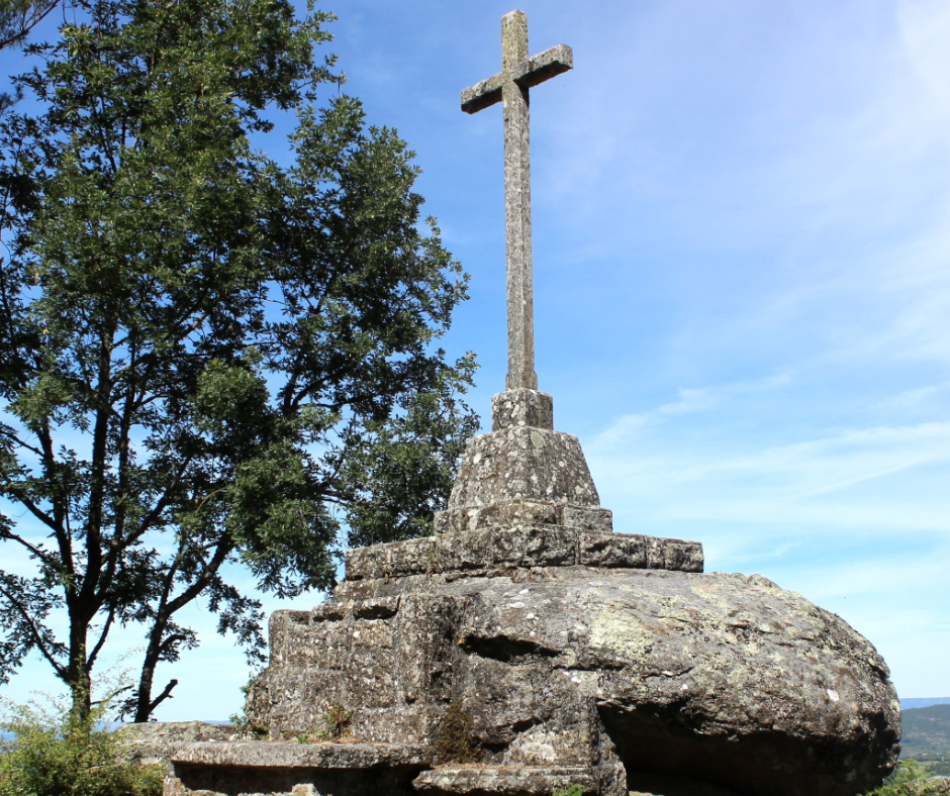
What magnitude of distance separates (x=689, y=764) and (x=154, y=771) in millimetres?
3496

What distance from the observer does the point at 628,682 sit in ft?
16.5

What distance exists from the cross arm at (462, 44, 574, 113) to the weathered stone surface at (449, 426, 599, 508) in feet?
9.30

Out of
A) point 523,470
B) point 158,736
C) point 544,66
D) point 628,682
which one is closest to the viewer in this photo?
point 628,682

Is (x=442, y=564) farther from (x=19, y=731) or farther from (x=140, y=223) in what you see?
(x=140, y=223)

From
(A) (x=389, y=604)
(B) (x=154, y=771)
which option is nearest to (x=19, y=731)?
(B) (x=154, y=771)

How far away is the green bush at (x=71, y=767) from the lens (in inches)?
243

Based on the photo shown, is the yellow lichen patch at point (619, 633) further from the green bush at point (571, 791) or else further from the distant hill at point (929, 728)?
the distant hill at point (929, 728)

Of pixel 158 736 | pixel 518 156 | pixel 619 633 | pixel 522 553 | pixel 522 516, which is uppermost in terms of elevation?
pixel 518 156

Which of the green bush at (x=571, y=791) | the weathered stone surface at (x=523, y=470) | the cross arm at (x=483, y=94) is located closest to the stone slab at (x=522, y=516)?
the weathered stone surface at (x=523, y=470)

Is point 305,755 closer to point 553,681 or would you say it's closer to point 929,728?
point 553,681

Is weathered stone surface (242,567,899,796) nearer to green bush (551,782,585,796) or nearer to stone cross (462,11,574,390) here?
green bush (551,782,585,796)

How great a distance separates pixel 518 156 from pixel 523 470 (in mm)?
2576

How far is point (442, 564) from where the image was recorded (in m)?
6.21

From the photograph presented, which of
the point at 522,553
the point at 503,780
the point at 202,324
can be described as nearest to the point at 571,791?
the point at 503,780
